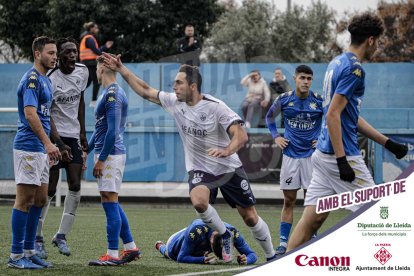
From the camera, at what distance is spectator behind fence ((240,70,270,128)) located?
24.5 metres

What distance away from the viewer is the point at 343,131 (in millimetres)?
8000

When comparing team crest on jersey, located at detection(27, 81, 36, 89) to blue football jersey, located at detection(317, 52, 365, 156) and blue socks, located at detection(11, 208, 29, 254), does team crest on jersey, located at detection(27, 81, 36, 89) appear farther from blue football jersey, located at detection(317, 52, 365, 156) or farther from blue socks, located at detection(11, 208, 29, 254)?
blue football jersey, located at detection(317, 52, 365, 156)

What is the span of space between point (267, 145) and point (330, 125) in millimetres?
13198

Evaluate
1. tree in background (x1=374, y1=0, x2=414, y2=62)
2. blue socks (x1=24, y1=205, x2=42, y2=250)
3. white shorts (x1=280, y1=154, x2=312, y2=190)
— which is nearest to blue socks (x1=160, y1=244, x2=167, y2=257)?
blue socks (x1=24, y1=205, x2=42, y2=250)

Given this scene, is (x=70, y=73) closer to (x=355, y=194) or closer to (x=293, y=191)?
(x=293, y=191)

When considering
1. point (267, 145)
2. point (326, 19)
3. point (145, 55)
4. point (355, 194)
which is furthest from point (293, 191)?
point (326, 19)

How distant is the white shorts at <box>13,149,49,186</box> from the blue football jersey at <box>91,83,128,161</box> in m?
0.83

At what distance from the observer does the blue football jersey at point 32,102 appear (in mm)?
9406

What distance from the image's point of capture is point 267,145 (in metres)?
20.9

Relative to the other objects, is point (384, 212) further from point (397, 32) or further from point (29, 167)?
point (397, 32)

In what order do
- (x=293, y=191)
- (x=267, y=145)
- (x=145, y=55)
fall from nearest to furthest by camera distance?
(x=293, y=191) → (x=267, y=145) → (x=145, y=55)

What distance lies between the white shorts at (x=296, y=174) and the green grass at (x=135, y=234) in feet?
3.03

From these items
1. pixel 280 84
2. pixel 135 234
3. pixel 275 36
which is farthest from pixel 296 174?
pixel 275 36

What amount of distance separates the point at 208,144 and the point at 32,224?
80.6 inches
